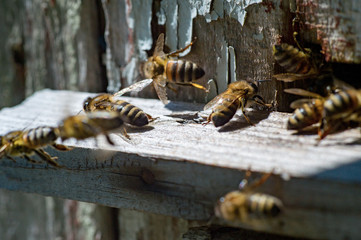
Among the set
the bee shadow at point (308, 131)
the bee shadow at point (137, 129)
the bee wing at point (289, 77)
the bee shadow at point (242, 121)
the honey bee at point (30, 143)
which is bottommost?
the honey bee at point (30, 143)

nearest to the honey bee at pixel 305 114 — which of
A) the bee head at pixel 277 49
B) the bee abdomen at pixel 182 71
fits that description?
the bee head at pixel 277 49

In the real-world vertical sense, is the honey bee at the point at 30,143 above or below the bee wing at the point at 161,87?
below

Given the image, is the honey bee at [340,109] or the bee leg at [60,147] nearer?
the honey bee at [340,109]

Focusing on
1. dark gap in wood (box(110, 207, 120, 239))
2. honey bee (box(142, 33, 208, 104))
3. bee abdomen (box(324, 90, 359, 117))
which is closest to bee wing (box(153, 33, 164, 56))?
honey bee (box(142, 33, 208, 104))

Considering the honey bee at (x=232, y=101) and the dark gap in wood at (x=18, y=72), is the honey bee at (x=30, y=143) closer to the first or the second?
the honey bee at (x=232, y=101)

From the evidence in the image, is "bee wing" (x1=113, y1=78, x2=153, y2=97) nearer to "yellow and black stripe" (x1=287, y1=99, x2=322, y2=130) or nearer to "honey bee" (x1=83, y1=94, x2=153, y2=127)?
"honey bee" (x1=83, y1=94, x2=153, y2=127)

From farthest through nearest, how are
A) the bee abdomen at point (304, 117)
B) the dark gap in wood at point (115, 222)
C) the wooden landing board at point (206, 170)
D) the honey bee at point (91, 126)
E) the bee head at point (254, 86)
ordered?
the dark gap in wood at point (115, 222) → the bee head at point (254, 86) → the honey bee at point (91, 126) → the bee abdomen at point (304, 117) → the wooden landing board at point (206, 170)
